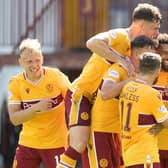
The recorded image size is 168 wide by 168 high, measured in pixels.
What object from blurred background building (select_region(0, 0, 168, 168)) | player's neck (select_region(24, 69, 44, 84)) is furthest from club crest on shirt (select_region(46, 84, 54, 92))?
blurred background building (select_region(0, 0, 168, 168))

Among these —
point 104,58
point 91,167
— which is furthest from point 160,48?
point 91,167

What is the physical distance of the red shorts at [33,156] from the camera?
30.9 feet

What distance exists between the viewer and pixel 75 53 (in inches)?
589

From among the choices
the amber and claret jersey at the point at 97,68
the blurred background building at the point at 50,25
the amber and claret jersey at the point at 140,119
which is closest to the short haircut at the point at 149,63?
the amber and claret jersey at the point at 140,119

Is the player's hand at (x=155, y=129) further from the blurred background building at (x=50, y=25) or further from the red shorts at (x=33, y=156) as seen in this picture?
the blurred background building at (x=50, y=25)

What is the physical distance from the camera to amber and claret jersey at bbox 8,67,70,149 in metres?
9.45

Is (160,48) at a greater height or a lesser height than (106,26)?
greater

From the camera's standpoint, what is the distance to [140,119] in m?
8.16

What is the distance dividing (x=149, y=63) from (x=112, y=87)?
1.36ft

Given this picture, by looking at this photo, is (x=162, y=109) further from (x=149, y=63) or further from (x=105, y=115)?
(x=105, y=115)

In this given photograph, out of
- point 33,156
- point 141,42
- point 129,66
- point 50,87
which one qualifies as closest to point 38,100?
point 50,87

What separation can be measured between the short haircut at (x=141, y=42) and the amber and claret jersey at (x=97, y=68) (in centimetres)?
8

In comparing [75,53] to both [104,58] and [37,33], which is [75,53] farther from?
[104,58]

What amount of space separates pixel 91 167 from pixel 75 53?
6.29 meters
